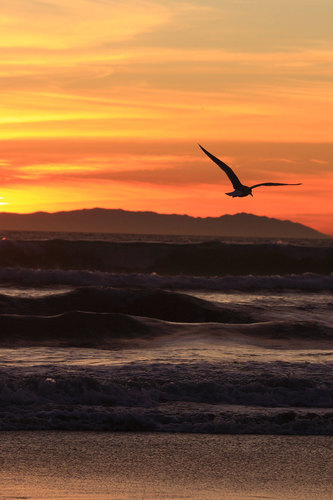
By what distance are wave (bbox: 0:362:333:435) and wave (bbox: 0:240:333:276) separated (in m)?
36.8

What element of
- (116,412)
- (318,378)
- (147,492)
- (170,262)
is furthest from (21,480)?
(170,262)

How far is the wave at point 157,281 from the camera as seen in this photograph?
3225 centimetres

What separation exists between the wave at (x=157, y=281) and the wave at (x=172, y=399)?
1978cm

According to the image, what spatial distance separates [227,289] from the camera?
31.5 m

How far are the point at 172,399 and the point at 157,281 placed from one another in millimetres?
22883

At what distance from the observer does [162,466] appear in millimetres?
8133

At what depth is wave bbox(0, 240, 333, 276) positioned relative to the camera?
5009 cm

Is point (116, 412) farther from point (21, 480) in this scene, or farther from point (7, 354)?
point (7, 354)

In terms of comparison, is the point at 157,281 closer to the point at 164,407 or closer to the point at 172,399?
the point at 172,399

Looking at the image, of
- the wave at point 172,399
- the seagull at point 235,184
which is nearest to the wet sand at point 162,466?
the wave at point 172,399

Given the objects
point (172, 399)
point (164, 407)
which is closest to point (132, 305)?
point (172, 399)

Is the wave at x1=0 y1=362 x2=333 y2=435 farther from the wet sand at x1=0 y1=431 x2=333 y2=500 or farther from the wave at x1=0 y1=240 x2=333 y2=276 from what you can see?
the wave at x1=0 y1=240 x2=333 y2=276

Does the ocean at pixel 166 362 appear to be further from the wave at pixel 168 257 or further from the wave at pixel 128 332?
the wave at pixel 168 257

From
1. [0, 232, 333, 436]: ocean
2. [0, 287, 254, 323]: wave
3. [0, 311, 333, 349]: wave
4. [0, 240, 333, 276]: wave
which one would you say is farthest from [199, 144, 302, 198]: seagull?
[0, 240, 333, 276]: wave
